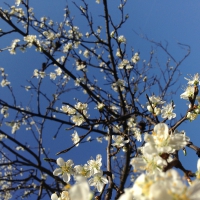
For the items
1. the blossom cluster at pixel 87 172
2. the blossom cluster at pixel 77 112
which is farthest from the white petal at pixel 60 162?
the blossom cluster at pixel 77 112

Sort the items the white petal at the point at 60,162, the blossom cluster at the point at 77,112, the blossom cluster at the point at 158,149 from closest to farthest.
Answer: the blossom cluster at the point at 158,149
the white petal at the point at 60,162
the blossom cluster at the point at 77,112

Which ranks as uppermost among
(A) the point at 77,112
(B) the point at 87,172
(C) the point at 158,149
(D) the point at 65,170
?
(A) the point at 77,112

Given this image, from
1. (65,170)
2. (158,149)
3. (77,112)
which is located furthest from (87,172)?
(77,112)

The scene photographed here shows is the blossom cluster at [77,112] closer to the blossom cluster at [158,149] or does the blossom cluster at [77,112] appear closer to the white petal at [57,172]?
the white petal at [57,172]

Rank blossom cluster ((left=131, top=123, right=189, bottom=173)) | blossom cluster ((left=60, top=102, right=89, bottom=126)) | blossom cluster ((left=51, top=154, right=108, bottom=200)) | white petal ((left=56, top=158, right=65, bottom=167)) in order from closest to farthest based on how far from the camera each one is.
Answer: blossom cluster ((left=131, top=123, right=189, bottom=173)), blossom cluster ((left=51, top=154, right=108, bottom=200)), white petal ((left=56, top=158, right=65, bottom=167)), blossom cluster ((left=60, top=102, right=89, bottom=126))

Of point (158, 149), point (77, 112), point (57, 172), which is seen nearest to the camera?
point (158, 149)

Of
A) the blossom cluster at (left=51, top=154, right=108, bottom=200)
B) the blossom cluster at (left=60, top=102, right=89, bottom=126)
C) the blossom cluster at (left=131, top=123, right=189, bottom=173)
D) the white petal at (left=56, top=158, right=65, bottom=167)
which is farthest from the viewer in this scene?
the blossom cluster at (left=60, top=102, right=89, bottom=126)

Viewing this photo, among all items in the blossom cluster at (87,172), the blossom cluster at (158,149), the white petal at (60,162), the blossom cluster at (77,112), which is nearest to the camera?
the blossom cluster at (158,149)

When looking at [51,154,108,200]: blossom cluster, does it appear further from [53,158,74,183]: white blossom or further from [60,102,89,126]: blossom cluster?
[60,102,89,126]: blossom cluster

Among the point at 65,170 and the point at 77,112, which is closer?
the point at 65,170

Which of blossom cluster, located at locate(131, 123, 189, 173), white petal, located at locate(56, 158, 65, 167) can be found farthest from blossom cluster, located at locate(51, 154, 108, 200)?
blossom cluster, located at locate(131, 123, 189, 173)

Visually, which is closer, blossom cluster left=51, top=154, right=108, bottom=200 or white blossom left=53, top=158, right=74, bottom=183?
blossom cluster left=51, top=154, right=108, bottom=200

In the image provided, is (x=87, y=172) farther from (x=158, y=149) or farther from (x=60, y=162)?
(x=158, y=149)

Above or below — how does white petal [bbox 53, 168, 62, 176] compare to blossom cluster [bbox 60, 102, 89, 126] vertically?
below
